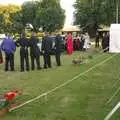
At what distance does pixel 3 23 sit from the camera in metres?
123

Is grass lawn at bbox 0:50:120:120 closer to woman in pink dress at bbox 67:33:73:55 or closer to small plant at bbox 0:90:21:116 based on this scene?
small plant at bbox 0:90:21:116

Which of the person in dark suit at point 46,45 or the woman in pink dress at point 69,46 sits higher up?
the person in dark suit at point 46,45

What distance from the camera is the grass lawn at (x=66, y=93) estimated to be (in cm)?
1134

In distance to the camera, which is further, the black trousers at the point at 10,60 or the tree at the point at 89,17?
the tree at the point at 89,17

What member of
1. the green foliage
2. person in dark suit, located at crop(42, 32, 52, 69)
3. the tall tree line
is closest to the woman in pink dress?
person in dark suit, located at crop(42, 32, 52, 69)

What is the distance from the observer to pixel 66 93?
14.5 meters

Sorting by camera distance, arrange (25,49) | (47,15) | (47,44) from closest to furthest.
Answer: (25,49), (47,44), (47,15)

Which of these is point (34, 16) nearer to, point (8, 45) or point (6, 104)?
point (8, 45)

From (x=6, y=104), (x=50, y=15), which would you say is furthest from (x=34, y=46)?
(x=50, y=15)

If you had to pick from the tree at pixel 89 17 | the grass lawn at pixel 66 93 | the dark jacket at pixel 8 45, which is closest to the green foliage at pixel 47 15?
the tree at pixel 89 17

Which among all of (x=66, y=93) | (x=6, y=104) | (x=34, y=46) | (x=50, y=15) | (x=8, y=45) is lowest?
(x=50, y=15)

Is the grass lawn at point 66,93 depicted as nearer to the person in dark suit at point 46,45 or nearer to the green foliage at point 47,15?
the person in dark suit at point 46,45

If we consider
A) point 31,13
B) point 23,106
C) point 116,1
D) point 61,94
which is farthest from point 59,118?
point 31,13

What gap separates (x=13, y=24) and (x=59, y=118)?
11382 centimetres
